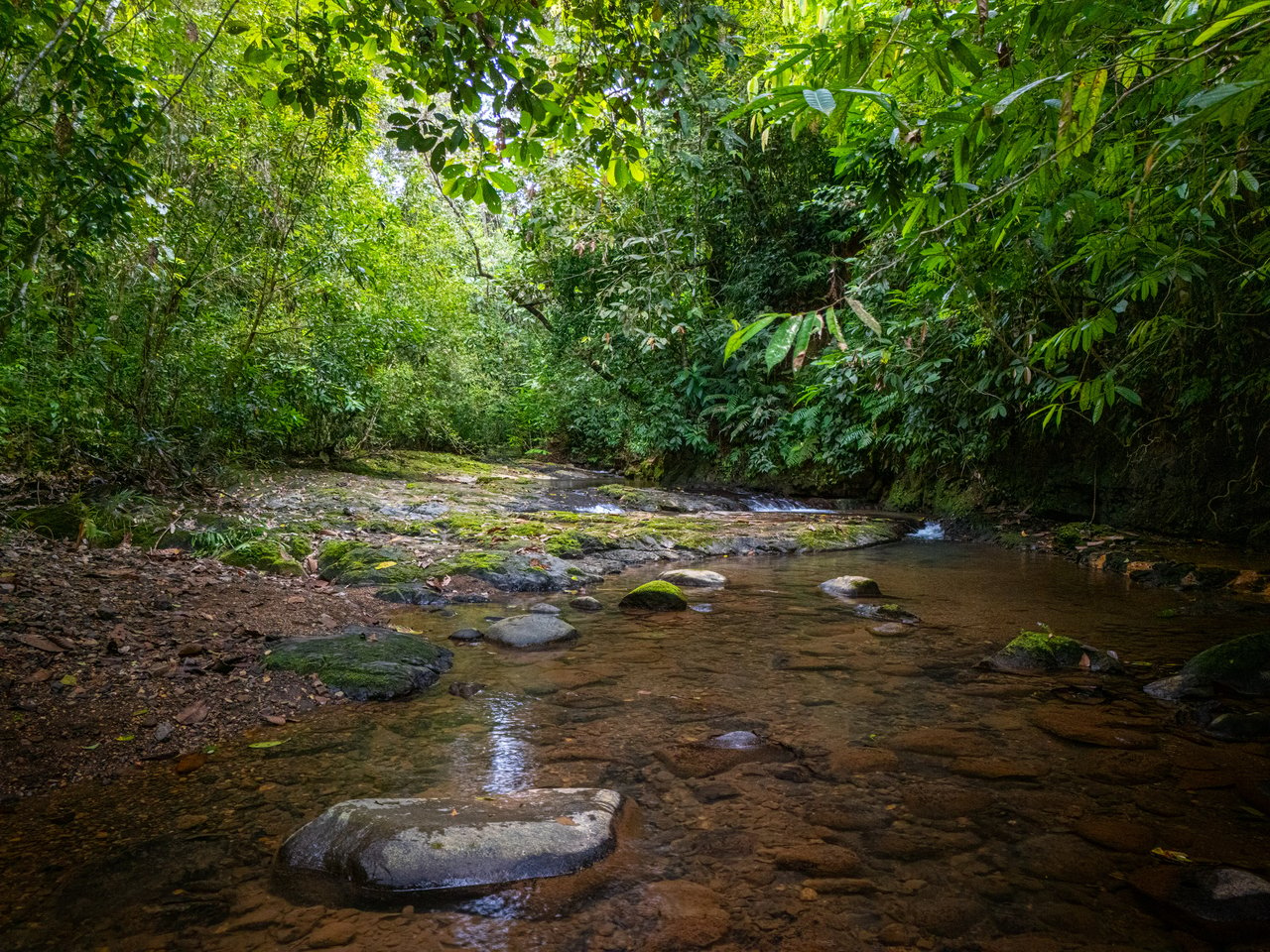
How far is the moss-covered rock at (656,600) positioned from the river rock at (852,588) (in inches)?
54.7

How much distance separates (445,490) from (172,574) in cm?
593

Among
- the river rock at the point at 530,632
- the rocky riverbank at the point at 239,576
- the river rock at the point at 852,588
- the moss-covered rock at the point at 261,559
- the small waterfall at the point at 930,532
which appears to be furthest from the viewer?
the small waterfall at the point at 930,532

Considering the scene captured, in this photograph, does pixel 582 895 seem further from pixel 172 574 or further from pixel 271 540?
pixel 271 540

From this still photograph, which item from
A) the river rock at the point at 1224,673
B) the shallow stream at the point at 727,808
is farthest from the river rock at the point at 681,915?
the river rock at the point at 1224,673

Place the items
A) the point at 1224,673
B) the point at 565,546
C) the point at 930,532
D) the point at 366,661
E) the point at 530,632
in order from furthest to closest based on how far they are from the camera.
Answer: the point at 930,532 → the point at 565,546 → the point at 530,632 → the point at 366,661 → the point at 1224,673

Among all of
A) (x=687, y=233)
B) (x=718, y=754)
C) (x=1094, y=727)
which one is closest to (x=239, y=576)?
(x=718, y=754)

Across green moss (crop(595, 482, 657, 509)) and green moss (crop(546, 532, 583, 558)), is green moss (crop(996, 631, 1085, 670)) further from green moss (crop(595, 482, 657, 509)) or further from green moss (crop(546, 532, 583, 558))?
green moss (crop(595, 482, 657, 509))

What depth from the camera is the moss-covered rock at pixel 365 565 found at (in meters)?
5.27

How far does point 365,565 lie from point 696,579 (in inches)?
114

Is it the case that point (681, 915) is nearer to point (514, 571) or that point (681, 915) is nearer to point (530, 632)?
point (530, 632)

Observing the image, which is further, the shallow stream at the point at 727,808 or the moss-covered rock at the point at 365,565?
the moss-covered rock at the point at 365,565

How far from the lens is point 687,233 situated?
9164 mm

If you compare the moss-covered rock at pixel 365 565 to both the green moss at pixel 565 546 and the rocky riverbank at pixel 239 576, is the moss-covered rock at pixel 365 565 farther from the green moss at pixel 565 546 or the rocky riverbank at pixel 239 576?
the green moss at pixel 565 546

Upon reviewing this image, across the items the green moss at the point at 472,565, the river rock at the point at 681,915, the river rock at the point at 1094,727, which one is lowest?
the river rock at the point at 681,915
